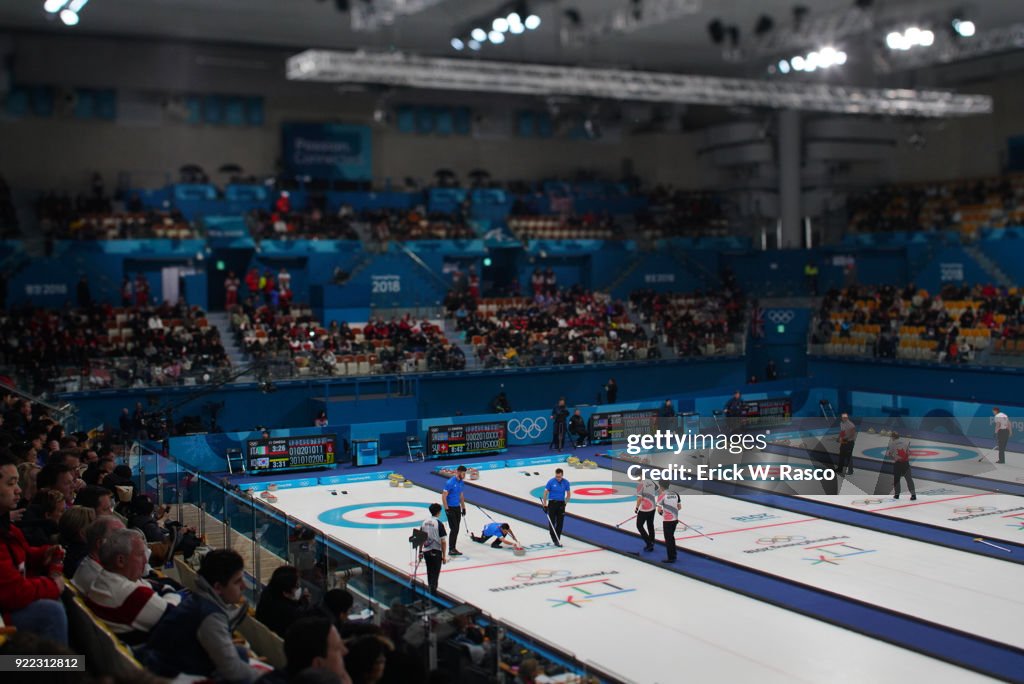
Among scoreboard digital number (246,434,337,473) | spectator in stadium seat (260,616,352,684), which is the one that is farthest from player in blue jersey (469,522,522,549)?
spectator in stadium seat (260,616,352,684)

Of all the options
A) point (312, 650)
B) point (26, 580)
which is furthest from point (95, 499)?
point (312, 650)

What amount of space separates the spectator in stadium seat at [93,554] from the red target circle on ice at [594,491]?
678 inches

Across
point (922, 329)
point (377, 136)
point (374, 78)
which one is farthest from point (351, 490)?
point (377, 136)

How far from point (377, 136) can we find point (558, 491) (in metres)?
30.2

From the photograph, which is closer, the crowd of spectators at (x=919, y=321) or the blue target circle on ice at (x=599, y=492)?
the blue target circle on ice at (x=599, y=492)

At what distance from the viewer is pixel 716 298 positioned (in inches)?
1704

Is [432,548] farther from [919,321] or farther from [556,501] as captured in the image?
[919,321]

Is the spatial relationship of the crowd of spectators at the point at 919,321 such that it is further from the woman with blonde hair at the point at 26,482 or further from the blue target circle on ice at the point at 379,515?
the woman with blonde hair at the point at 26,482

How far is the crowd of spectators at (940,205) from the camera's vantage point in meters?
41.2

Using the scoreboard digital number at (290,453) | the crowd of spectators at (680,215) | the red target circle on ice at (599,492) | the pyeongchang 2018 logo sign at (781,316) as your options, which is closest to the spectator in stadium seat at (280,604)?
the red target circle on ice at (599,492)

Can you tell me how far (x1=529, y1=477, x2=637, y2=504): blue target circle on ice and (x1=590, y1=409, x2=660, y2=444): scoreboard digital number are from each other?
17.9 ft

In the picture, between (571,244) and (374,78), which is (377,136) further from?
(374,78)

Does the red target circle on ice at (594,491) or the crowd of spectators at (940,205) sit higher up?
the crowd of spectators at (940,205)

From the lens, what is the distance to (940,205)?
4369 cm
